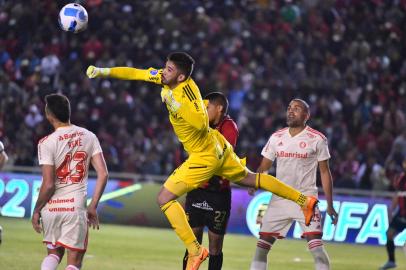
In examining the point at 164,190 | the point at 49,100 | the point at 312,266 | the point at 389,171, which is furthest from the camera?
the point at 389,171

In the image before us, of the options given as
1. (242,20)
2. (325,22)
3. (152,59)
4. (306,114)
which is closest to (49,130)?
(152,59)

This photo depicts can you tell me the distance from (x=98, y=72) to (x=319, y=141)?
277 centimetres

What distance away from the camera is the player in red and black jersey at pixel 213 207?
1066cm

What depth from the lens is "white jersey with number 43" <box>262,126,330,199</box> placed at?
1123 cm

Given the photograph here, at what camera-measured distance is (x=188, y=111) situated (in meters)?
9.73

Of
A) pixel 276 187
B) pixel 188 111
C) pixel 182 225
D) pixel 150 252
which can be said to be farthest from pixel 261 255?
pixel 150 252

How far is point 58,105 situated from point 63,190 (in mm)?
769

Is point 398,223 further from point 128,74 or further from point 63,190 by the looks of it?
point 63,190

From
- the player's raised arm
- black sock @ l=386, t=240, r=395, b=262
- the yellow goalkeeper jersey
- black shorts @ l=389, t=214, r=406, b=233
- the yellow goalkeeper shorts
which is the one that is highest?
the player's raised arm

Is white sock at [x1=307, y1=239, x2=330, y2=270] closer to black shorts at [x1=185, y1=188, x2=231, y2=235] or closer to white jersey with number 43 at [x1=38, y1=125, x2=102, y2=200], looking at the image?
black shorts at [x1=185, y1=188, x2=231, y2=235]

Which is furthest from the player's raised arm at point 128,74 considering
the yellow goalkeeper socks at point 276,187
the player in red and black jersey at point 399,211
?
the player in red and black jersey at point 399,211

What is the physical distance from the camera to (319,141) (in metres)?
11.2

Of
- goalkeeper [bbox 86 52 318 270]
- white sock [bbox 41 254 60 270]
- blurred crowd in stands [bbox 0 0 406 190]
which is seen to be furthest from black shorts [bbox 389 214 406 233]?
white sock [bbox 41 254 60 270]

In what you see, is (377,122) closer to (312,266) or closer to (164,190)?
(312,266)
